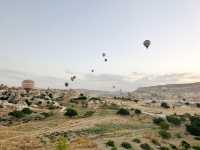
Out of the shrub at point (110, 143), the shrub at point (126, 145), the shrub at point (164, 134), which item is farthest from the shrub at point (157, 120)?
the shrub at point (110, 143)

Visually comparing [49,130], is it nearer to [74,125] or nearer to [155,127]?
[74,125]

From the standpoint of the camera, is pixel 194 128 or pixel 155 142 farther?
pixel 194 128

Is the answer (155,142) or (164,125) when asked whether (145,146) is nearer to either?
(155,142)

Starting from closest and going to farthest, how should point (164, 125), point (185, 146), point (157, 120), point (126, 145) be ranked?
point (126, 145)
point (185, 146)
point (164, 125)
point (157, 120)

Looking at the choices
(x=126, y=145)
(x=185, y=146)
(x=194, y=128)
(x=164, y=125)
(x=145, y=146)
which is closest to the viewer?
(x=126, y=145)

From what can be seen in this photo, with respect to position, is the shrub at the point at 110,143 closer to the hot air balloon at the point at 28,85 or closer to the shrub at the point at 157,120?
A: the shrub at the point at 157,120

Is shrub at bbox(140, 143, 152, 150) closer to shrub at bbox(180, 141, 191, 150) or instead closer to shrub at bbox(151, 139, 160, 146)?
shrub at bbox(151, 139, 160, 146)

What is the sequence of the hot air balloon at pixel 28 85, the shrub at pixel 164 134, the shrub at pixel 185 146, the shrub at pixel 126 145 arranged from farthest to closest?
the hot air balloon at pixel 28 85 → the shrub at pixel 164 134 → the shrub at pixel 185 146 → the shrub at pixel 126 145

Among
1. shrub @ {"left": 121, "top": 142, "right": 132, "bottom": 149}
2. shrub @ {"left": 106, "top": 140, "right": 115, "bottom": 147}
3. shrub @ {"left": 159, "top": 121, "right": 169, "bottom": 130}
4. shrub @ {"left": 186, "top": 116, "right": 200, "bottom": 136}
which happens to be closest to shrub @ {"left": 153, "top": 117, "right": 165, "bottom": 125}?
shrub @ {"left": 159, "top": 121, "right": 169, "bottom": 130}

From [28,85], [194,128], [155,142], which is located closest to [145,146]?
[155,142]

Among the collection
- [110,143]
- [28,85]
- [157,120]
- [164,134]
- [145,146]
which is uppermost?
[28,85]

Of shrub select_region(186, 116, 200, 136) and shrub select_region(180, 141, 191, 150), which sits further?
shrub select_region(186, 116, 200, 136)

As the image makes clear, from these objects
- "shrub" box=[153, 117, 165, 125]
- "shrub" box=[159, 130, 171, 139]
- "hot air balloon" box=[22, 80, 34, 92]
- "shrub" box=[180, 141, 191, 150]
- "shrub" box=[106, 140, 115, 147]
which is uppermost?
"hot air balloon" box=[22, 80, 34, 92]

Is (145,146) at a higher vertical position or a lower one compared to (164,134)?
lower
